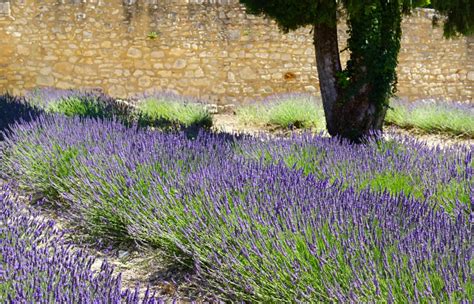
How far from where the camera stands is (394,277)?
1.93m

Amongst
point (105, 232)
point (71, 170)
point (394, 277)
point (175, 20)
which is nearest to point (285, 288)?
point (394, 277)

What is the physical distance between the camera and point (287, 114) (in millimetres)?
8453

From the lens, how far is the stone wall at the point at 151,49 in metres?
10.2

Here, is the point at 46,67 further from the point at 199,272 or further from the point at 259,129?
the point at 199,272

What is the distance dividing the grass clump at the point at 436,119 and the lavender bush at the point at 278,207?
3488mm

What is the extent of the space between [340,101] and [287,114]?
2.62 metres

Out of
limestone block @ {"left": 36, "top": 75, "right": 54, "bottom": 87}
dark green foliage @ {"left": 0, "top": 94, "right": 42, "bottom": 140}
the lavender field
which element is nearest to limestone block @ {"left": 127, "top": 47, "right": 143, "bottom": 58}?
limestone block @ {"left": 36, "top": 75, "right": 54, "bottom": 87}

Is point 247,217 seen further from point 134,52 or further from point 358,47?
point 134,52

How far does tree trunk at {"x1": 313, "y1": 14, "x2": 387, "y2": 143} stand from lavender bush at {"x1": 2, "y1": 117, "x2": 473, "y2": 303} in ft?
3.88

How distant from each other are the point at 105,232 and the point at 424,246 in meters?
1.83

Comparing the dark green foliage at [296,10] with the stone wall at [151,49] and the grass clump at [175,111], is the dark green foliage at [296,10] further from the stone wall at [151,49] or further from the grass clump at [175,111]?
the stone wall at [151,49]

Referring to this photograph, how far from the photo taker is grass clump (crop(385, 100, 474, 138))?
7.62m

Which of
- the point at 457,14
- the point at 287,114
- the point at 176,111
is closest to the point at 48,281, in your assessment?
the point at 457,14

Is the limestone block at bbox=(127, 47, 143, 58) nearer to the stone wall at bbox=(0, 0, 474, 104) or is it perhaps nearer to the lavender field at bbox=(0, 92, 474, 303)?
the stone wall at bbox=(0, 0, 474, 104)
